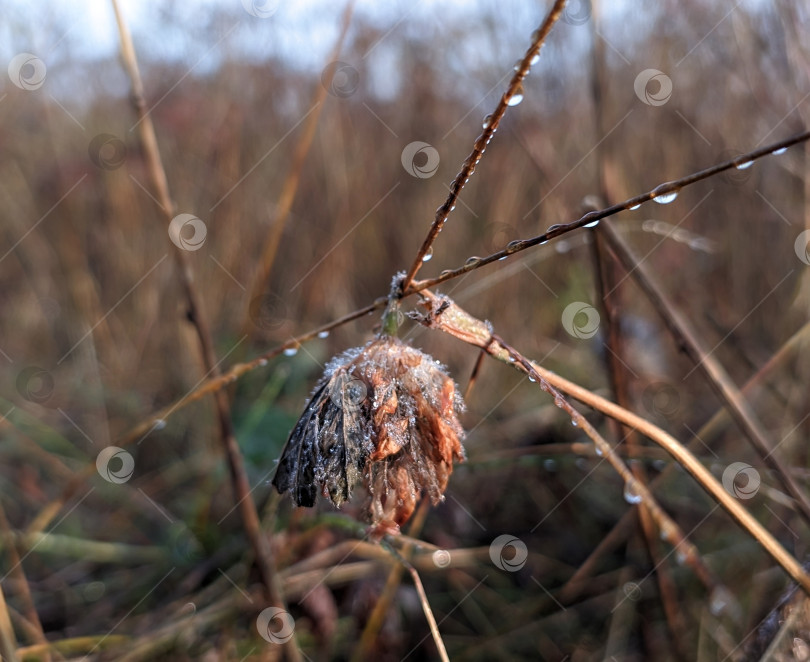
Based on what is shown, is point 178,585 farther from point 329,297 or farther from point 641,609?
point 329,297

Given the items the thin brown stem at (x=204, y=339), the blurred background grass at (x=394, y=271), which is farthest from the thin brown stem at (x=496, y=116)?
the blurred background grass at (x=394, y=271)

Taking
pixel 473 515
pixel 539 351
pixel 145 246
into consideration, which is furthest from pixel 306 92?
pixel 473 515

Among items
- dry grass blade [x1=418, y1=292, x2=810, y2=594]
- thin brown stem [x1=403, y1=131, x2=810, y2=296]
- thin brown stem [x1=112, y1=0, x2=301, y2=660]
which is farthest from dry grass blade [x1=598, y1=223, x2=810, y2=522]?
thin brown stem [x1=112, y1=0, x2=301, y2=660]

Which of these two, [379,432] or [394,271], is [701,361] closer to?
[379,432]

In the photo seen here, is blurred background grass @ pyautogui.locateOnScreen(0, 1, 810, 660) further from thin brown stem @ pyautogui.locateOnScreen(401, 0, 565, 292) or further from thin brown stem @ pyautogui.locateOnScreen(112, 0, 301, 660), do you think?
thin brown stem @ pyautogui.locateOnScreen(401, 0, 565, 292)

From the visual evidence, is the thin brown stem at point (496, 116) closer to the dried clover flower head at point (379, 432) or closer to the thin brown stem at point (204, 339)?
the dried clover flower head at point (379, 432)

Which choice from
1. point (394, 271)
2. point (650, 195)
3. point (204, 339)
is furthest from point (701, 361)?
point (394, 271)
